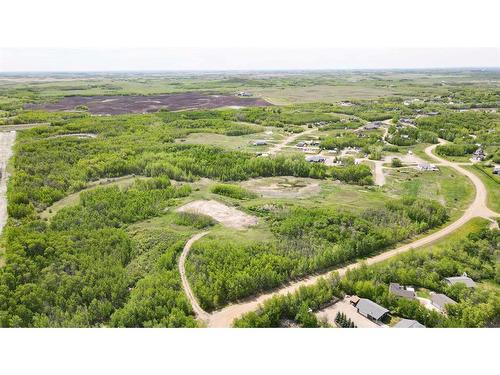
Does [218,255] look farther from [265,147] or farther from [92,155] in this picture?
[265,147]

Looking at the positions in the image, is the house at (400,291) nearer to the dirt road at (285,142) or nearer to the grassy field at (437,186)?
the grassy field at (437,186)

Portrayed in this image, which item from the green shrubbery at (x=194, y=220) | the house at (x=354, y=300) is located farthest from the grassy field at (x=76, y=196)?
the house at (x=354, y=300)

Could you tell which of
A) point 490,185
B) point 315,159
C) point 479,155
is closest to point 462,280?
point 490,185

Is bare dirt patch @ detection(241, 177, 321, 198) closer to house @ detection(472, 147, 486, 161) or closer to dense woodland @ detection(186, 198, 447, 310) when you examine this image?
dense woodland @ detection(186, 198, 447, 310)

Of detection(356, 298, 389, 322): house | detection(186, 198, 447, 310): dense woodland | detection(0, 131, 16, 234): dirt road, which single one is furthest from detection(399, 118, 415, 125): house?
detection(0, 131, 16, 234): dirt road

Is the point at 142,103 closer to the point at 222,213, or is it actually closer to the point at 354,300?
the point at 222,213

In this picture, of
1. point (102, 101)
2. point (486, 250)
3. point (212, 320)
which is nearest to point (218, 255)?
point (212, 320)
